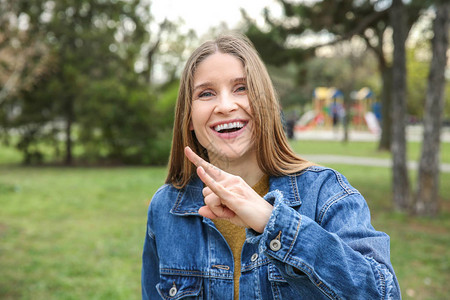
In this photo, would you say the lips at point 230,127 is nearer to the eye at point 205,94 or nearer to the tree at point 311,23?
the eye at point 205,94

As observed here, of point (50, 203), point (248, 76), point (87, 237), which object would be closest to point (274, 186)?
point (248, 76)

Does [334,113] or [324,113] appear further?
[324,113]

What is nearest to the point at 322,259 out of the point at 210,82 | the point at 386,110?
the point at 210,82

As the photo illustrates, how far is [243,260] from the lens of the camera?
4.29ft

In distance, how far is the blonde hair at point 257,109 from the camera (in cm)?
127

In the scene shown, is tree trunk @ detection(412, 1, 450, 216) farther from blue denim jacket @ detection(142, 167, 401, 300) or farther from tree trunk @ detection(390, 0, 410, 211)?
blue denim jacket @ detection(142, 167, 401, 300)

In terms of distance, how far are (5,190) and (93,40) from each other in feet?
17.9

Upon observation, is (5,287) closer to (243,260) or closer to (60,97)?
(243,260)

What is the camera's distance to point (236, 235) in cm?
138

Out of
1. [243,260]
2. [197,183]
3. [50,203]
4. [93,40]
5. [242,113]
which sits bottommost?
[50,203]

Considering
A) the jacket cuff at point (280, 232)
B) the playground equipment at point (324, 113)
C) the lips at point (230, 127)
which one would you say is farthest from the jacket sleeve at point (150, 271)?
the playground equipment at point (324, 113)

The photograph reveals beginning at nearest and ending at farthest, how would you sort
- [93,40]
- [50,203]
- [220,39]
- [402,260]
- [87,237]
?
1. [220,39]
2. [402,260]
3. [87,237]
4. [50,203]
5. [93,40]

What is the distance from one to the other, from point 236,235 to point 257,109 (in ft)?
1.34

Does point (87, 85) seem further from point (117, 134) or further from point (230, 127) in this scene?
point (230, 127)
